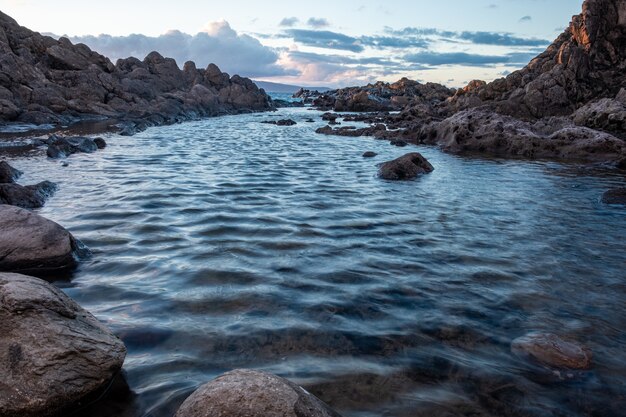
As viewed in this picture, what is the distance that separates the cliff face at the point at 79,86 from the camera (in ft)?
102

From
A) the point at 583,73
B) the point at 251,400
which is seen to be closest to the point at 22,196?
the point at 251,400

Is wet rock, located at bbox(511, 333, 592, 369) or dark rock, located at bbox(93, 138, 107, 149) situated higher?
dark rock, located at bbox(93, 138, 107, 149)

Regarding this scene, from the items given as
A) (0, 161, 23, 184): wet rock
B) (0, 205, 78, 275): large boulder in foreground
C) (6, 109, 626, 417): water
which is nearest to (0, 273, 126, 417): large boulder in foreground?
(6, 109, 626, 417): water

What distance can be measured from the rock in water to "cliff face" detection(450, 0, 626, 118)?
17.3 metres

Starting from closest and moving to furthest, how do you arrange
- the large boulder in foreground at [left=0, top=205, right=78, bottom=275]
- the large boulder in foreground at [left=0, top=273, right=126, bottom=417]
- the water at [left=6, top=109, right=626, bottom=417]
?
the large boulder in foreground at [left=0, top=273, right=126, bottom=417], the water at [left=6, top=109, right=626, bottom=417], the large boulder in foreground at [left=0, top=205, right=78, bottom=275]

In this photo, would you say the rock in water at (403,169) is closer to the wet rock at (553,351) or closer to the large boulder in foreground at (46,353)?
the wet rock at (553,351)

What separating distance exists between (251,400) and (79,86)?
40111 millimetres

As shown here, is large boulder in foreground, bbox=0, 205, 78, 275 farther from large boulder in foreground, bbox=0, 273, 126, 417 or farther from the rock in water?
the rock in water

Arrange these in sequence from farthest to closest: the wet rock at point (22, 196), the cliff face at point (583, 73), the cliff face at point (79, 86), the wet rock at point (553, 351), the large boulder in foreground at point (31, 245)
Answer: the cliff face at point (79, 86) < the cliff face at point (583, 73) < the wet rock at point (22, 196) < the large boulder in foreground at point (31, 245) < the wet rock at point (553, 351)

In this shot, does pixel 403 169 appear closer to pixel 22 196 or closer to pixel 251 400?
pixel 22 196

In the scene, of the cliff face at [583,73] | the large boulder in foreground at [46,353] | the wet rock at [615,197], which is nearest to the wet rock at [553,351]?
the large boulder in foreground at [46,353]

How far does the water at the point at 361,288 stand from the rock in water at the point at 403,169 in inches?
44.2

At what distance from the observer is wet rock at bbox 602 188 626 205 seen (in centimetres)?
969

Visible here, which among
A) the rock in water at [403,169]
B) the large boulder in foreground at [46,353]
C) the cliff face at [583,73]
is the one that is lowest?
the rock in water at [403,169]
